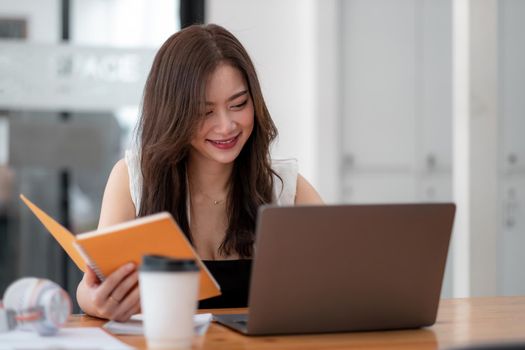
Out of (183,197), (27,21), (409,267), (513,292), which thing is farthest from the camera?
(27,21)

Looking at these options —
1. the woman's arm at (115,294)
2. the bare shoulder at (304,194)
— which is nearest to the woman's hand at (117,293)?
the woman's arm at (115,294)

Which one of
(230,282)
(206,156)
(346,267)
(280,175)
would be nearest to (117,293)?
(346,267)

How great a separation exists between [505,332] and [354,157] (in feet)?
10.6

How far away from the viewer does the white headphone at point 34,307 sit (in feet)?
4.62

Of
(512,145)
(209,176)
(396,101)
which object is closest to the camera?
(209,176)

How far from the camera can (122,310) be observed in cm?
152

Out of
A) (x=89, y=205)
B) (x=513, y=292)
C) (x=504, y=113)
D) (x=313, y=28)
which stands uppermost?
(x=313, y=28)

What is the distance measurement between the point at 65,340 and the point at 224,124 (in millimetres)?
803

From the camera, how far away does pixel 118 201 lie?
2.14 meters

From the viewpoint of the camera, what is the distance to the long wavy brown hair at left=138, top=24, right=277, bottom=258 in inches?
81.4

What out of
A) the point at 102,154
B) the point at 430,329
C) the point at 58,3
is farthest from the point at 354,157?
the point at 430,329

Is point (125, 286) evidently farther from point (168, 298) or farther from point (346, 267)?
point (346, 267)

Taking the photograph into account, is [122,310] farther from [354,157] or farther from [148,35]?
[148,35]

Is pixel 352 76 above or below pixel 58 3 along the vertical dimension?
below
